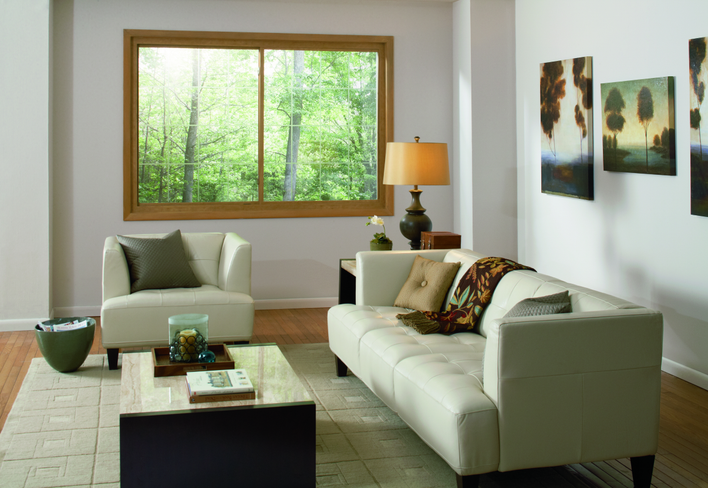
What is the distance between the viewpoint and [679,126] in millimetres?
4000

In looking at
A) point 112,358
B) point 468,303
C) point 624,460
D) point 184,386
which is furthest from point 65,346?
point 624,460

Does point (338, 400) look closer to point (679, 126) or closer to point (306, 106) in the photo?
point (679, 126)

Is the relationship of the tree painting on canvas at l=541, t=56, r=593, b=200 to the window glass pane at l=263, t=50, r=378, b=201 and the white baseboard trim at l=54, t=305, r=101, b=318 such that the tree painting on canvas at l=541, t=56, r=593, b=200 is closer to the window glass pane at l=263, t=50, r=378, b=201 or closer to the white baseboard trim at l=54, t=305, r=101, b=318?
the window glass pane at l=263, t=50, r=378, b=201

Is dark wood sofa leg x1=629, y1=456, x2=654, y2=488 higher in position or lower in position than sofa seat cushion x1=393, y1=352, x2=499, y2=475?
lower

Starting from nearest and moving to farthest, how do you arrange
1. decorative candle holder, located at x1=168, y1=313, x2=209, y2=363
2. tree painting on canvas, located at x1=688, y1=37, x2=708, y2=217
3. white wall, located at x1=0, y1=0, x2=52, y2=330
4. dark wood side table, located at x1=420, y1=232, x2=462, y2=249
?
decorative candle holder, located at x1=168, y1=313, x2=209, y2=363
tree painting on canvas, located at x1=688, y1=37, x2=708, y2=217
dark wood side table, located at x1=420, y1=232, x2=462, y2=249
white wall, located at x1=0, y1=0, x2=52, y2=330

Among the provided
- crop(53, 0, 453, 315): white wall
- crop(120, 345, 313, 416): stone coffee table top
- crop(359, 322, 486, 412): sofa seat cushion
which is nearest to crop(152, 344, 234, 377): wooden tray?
crop(120, 345, 313, 416): stone coffee table top

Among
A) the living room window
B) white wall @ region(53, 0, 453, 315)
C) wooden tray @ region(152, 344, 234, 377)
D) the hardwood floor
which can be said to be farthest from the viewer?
the living room window

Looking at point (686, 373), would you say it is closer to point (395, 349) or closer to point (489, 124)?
point (395, 349)

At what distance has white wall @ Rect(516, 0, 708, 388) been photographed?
397cm

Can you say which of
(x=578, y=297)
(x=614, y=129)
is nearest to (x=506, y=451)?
(x=578, y=297)

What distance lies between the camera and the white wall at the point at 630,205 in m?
3.97

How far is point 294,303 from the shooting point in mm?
6422

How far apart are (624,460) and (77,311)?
457cm

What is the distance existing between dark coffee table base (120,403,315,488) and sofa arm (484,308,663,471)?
743mm
